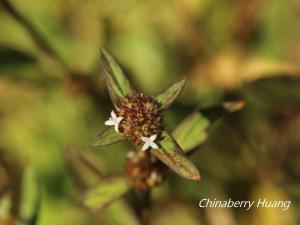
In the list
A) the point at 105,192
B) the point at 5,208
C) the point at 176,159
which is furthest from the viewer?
the point at 5,208

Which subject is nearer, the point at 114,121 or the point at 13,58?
the point at 114,121

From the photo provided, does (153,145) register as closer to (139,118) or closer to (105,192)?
(139,118)

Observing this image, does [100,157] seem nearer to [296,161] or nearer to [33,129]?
[33,129]

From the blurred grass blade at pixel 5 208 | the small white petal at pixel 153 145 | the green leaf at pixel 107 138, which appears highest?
the blurred grass blade at pixel 5 208

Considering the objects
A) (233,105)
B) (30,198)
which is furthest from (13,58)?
(233,105)

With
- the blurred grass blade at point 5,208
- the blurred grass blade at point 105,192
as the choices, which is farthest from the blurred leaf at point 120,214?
the blurred grass blade at point 5,208

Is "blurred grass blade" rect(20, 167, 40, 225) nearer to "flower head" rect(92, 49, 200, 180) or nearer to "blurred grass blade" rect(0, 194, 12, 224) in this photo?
"blurred grass blade" rect(0, 194, 12, 224)

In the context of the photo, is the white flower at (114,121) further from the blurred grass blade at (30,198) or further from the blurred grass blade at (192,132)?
the blurred grass blade at (30,198)
